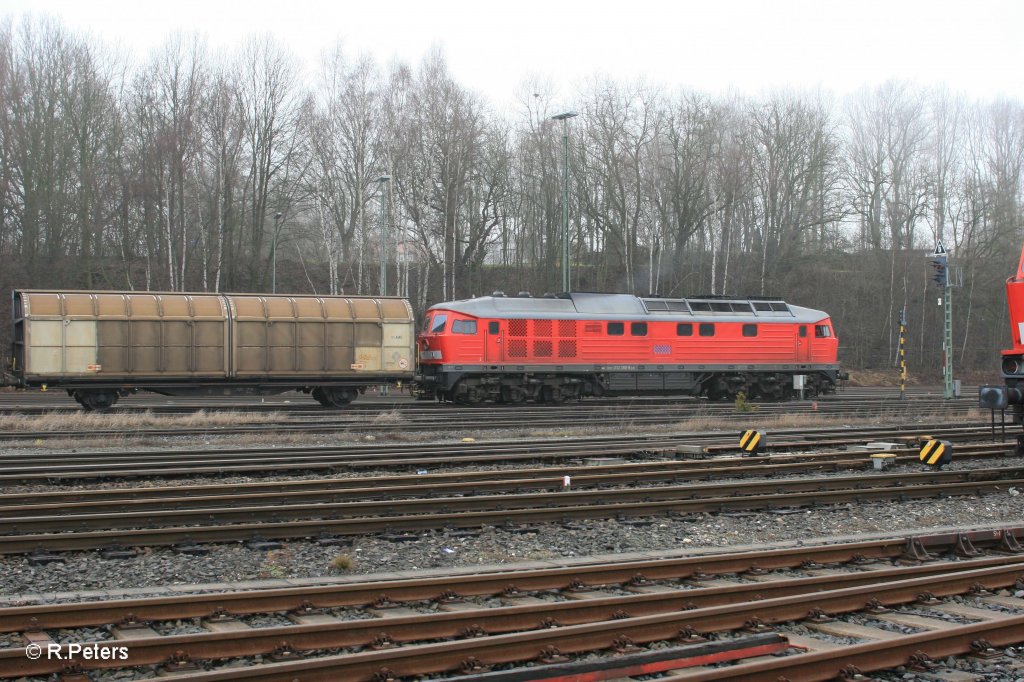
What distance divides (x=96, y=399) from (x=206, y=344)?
3189 millimetres

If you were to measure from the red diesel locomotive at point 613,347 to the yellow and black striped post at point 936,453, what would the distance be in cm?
1332

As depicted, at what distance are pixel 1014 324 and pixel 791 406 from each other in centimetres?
1423

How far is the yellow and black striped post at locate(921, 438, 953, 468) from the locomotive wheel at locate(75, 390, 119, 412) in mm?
19878

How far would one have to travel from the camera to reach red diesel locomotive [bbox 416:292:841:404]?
2702 centimetres

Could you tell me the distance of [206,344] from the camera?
24.9 metres

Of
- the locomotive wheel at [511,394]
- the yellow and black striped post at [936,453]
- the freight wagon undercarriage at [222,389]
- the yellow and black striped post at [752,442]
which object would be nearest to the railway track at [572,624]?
the yellow and black striped post at [936,453]

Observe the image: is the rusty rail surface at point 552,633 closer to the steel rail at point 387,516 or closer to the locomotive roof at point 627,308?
the steel rail at point 387,516

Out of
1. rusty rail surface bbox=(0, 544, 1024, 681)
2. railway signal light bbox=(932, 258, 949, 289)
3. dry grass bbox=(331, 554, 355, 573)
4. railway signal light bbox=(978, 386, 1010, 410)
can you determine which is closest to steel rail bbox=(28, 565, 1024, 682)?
rusty rail surface bbox=(0, 544, 1024, 681)

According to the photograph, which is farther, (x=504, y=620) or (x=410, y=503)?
(x=410, y=503)

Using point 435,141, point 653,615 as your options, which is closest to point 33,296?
point 653,615

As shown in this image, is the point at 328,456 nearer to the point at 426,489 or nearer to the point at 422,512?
the point at 426,489

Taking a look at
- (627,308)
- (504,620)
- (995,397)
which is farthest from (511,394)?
(504,620)

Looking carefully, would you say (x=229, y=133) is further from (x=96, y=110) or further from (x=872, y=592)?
(x=872, y=592)

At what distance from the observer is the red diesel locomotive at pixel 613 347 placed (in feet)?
88.6
